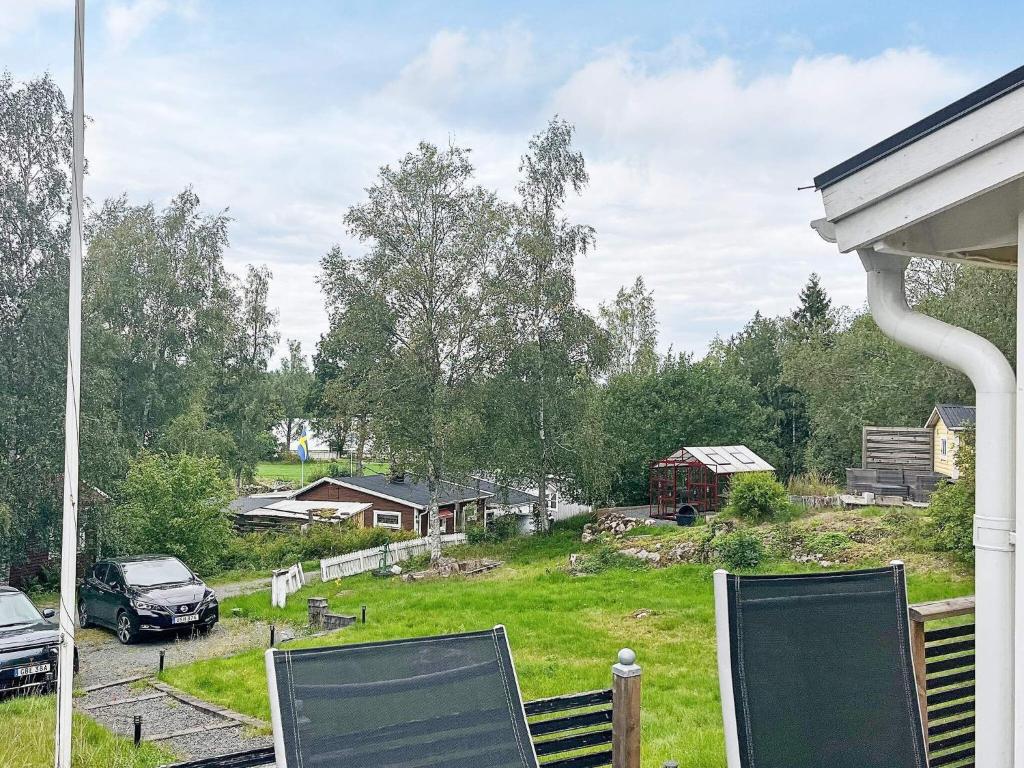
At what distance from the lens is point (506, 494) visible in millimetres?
17672

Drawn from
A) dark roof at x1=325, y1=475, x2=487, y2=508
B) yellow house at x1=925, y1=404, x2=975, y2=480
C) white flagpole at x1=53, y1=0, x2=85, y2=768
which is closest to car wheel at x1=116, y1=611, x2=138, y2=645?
white flagpole at x1=53, y1=0, x2=85, y2=768

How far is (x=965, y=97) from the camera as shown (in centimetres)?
187

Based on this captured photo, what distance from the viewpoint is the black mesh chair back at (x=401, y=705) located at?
1.85 meters

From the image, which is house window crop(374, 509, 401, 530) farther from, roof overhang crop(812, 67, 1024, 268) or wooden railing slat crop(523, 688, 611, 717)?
roof overhang crop(812, 67, 1024, 268)

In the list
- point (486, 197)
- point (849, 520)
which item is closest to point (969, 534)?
point (849, 520)

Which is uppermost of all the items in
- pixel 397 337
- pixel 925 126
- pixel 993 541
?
pixel 397 337

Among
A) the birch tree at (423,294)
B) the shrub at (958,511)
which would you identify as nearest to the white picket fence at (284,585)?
the birch tree at (423,294)

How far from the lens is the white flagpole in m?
3.30

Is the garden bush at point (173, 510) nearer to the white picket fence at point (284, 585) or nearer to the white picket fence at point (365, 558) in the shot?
the white picket fence at point (284, 585)

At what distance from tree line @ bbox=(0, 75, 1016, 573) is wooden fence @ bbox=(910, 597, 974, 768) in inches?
441

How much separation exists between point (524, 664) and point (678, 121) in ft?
Answer: 33.0

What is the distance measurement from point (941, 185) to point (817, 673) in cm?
144

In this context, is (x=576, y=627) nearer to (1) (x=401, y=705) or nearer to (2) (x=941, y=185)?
(1) (x=401, y=705)

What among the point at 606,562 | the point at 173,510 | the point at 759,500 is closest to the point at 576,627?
the point at 606,562
